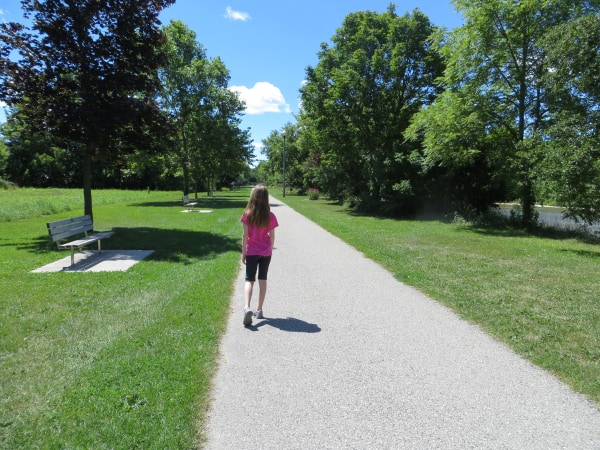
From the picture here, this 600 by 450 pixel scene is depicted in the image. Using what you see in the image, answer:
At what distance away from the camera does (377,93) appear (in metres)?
22.8

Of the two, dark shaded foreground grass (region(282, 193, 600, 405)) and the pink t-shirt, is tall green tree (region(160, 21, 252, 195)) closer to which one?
dark shaded foreground grass (region(282, 193, 600, 405))

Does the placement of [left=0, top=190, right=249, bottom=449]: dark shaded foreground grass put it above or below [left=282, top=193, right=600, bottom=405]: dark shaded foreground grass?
below

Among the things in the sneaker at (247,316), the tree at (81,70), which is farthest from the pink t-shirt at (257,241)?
the tree at (81,70)

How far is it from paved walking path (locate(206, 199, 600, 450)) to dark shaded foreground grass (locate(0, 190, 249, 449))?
334 millimetres

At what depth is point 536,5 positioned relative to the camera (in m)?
15.3

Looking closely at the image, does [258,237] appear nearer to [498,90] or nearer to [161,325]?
[161,325]

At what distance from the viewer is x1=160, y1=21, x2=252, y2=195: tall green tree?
1176 inches

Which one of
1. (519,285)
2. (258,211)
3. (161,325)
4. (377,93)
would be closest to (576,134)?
(519,285)

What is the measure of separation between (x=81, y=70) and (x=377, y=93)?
53.1 feet

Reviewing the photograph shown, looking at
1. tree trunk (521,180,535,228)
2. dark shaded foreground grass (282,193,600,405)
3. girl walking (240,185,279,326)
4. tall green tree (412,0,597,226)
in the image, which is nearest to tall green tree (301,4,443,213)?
tall green tree (412,0,597,226)

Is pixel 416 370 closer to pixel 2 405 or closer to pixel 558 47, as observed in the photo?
pixel 2 405

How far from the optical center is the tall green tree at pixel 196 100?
29859mm

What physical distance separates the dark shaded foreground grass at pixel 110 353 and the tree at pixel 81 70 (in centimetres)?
476

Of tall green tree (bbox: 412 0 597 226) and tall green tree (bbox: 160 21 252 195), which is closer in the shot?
tall green tree (bbox: 412 0 597 226)
